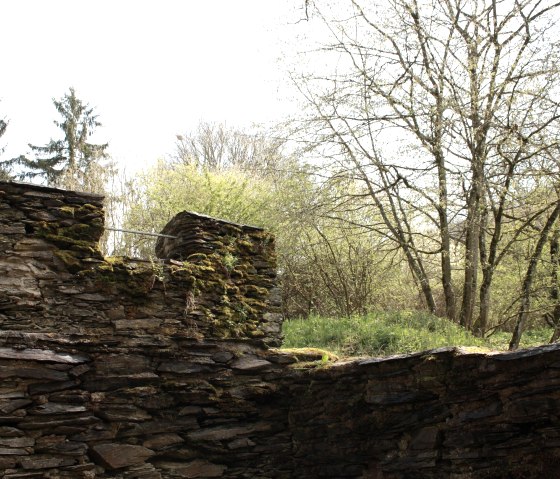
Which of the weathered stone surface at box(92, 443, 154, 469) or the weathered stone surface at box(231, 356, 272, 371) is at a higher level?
the weathered stone surface at box(231, 356, 272, 371)

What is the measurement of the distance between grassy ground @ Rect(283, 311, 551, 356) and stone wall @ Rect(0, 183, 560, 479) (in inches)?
49.0

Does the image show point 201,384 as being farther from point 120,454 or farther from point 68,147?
point 68,147

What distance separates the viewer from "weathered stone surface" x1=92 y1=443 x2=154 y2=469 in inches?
216

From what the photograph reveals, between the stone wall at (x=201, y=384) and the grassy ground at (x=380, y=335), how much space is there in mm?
1245

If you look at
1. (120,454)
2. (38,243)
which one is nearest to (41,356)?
(38,243)

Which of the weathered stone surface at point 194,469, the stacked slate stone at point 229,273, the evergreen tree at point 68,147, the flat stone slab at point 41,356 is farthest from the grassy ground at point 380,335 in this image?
the evergreen tree at point 68,147

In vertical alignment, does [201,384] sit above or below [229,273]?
below

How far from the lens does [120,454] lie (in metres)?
5.56

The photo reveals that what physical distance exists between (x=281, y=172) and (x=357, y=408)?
24.2 feet

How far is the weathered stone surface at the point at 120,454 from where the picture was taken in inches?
216

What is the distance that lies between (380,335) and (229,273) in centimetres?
245

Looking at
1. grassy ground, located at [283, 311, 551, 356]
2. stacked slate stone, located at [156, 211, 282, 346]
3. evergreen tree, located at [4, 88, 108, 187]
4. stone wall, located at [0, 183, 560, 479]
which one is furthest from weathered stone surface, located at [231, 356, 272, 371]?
evergreen tree, located at [4, 88, 108, 187]

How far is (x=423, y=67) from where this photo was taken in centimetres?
1077

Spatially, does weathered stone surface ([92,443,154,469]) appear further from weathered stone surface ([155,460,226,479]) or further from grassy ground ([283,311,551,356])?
grassy ground ([283,311,551,356])
